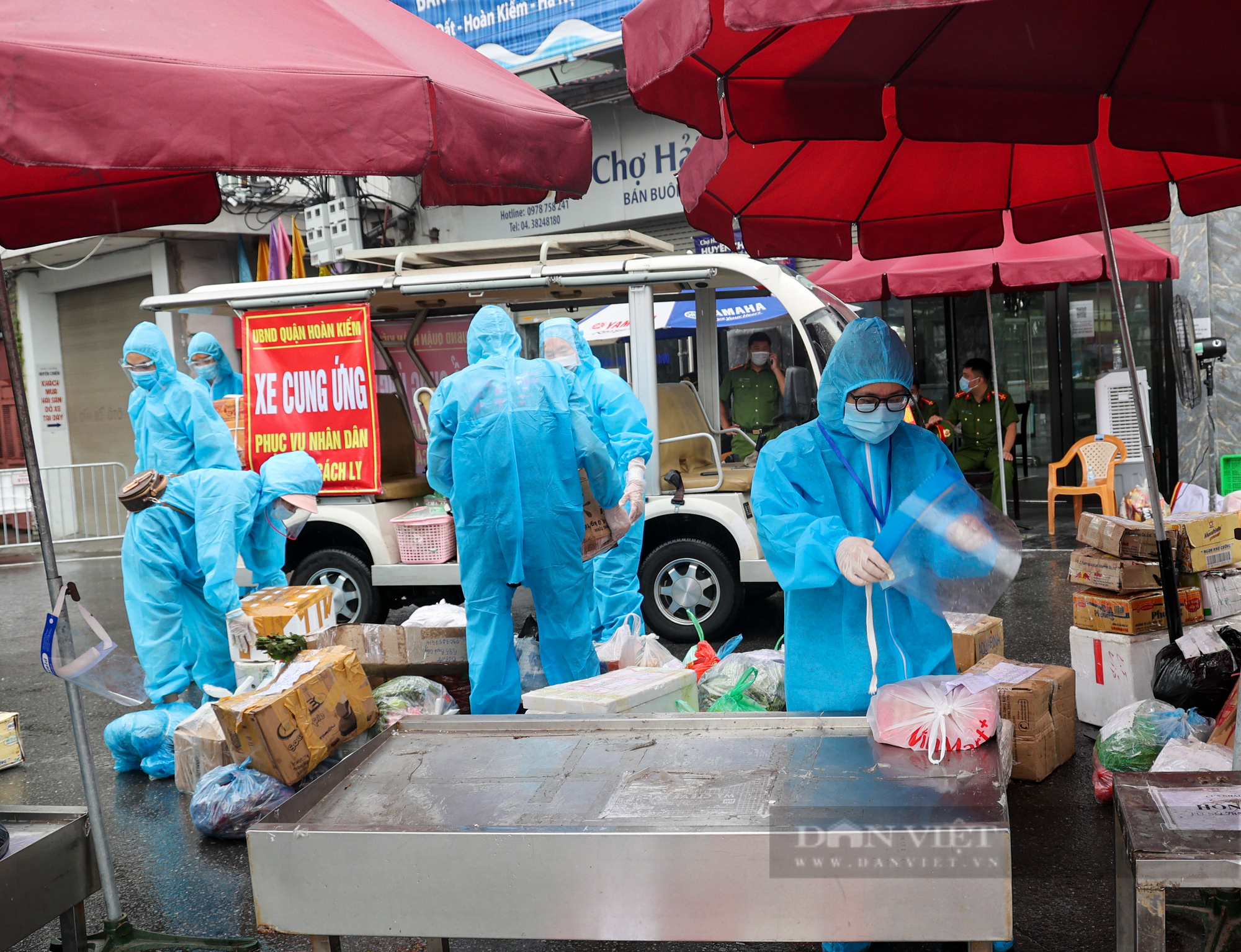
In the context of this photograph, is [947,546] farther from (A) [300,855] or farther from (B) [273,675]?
(B) [273,675]

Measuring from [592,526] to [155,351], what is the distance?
270 centimetres

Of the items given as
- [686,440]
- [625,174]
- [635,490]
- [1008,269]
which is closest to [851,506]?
[635,490]

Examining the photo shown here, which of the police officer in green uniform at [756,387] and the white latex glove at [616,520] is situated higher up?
the police officer in green uniform at [756,387]

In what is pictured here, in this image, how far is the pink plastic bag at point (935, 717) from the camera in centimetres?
244

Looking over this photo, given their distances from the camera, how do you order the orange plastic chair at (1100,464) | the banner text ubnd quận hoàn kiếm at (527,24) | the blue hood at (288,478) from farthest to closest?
the banner text ubnd quận hoàn kiếm at (527,24) < the orange plastic chair at (1100,464) < the blue hood at (288,478)

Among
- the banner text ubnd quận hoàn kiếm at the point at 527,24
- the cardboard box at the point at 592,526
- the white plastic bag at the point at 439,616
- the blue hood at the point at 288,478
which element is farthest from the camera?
the banner text ubnd quận hoàn kiếm at the point at 527,24

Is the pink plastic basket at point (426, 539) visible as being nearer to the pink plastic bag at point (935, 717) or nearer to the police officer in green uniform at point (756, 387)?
the police officer in green uniform at point (756, 387)

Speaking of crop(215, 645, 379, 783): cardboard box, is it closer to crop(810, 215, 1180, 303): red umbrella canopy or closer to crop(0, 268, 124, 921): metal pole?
crop(0, 268, 124, 921): metal pole

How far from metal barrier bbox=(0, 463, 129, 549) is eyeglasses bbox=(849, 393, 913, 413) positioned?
48.7ft

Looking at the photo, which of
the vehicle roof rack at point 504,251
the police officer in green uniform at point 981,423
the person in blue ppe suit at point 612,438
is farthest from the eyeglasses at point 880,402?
the police officer in green uniform at point 981,423

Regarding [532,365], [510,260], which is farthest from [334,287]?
[532,365]

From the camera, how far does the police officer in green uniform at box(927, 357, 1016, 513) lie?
10.8 metres

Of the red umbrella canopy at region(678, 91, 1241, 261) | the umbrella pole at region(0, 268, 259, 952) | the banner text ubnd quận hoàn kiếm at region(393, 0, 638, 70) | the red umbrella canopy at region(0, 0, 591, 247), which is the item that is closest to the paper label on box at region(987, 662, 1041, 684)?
the red umbrella canopy at region(678, 91, 1241, 261)

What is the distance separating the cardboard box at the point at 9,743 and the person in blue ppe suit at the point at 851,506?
4574 millimetres
